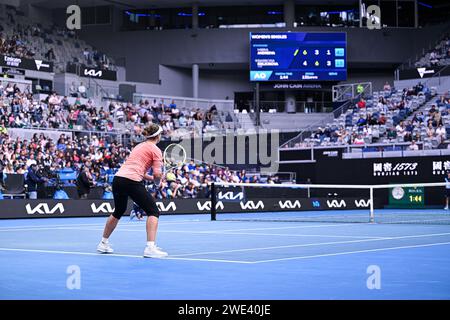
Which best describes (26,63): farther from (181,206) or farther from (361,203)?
(361,203)

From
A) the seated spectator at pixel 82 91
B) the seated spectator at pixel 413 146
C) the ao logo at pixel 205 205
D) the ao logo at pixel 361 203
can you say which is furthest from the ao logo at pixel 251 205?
the seated spectator at pixel 82 91

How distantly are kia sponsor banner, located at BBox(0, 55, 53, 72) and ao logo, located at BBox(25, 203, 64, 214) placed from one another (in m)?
18.1

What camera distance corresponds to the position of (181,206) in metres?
31.9

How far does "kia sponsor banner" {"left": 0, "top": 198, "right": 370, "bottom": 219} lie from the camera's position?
26.9 m

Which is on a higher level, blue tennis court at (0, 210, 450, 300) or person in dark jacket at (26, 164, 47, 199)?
person in dark jacket at (26, 164, 47, 199)

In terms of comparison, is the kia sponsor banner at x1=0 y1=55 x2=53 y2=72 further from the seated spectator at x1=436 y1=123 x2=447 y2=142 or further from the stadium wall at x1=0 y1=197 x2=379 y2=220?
the seated spectator at x1=436 y1=123 x2=447 y2=142

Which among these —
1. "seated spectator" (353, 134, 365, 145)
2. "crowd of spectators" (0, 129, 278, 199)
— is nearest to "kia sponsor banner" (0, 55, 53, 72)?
"crowd of spectators" (0, 129, 278, 199)

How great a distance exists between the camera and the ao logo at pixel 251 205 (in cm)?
3466

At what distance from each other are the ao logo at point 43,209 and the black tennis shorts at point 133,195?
1602 centimetres

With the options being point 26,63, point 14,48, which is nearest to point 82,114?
point 26,63

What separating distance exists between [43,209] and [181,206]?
6.31 metres

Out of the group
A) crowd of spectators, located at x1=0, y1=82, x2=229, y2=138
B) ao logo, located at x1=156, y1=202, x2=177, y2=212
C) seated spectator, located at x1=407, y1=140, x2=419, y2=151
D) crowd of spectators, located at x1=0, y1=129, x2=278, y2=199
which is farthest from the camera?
seated spectator, located at x1=407, y1=140, x2=419, y2=151

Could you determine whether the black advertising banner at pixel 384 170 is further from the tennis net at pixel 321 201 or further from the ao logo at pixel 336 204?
the ao logo at pixel 336 204
